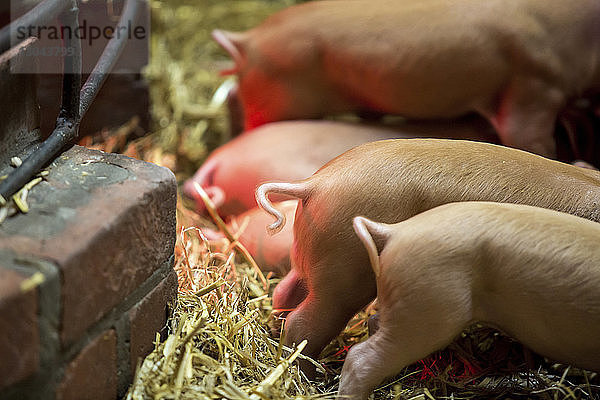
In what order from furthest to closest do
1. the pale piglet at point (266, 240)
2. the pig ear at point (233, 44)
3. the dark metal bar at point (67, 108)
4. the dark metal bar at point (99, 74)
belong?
the pig ear at point (233, 44), the pale piglet at point (266, 240), the dark metal bar at point (99, 74), the dark metal bar at point (67, 108)

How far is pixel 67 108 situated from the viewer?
4.01ft

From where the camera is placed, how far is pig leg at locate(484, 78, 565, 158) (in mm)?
1709

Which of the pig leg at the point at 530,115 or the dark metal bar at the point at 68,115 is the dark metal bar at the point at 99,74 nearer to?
the dark metal bar at the point at 68,115

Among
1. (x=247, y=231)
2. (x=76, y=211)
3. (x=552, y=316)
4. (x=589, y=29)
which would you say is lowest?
(x=247, y=231)

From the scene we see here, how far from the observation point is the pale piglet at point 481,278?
1.04m

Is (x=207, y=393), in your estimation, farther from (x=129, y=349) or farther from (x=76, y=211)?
(x=76, y=211)

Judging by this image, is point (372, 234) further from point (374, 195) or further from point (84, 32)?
point (84, 32)

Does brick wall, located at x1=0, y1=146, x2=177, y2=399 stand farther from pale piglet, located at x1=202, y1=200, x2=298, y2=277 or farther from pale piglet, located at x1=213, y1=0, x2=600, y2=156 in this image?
pale piglet, located at x1=213, y1=0, x2=600, y2=156

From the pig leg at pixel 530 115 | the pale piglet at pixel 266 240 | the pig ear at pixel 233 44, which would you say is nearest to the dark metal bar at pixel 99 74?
the pale piglet at pixel 266 240

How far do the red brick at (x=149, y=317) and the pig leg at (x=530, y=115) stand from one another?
2.88 feet

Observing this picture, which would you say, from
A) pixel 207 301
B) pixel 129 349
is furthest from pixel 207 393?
pixel 207 301

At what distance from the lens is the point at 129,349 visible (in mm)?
1119

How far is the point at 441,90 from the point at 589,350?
0.79 m

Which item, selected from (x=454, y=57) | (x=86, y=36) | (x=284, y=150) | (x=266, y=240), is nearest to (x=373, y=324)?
(x=266, y=240)
